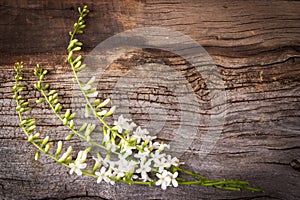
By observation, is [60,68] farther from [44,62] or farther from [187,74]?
[187,74]

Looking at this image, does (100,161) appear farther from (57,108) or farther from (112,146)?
(57,108)

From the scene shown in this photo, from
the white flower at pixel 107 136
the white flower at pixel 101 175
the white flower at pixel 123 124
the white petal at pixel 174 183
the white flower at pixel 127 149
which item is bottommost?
the white petal at pixel 174 183

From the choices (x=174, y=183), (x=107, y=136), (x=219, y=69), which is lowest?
(x=174, y=183)

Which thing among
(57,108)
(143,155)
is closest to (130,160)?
(143,155)

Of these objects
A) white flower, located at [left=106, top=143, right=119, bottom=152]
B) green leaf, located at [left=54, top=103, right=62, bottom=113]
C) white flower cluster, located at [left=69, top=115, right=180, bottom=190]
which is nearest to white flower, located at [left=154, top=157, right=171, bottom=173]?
white flower cluster, located at [left=69, top=115, right=180, bottom=190]

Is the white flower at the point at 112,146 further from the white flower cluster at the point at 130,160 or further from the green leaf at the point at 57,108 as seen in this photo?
the green leaf at the point at 57,108

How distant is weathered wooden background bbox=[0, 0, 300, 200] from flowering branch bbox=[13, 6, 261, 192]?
4 centimetres

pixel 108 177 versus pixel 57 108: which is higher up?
pixel 57 108

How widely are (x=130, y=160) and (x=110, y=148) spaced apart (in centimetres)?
6

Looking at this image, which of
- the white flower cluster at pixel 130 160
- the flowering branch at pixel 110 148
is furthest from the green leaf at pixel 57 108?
the white flower cluster at pixel 130 160

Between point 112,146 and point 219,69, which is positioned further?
point 219,69

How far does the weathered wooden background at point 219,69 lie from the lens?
1009 mm

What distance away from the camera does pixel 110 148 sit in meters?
0.96

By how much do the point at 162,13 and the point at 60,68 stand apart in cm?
35
